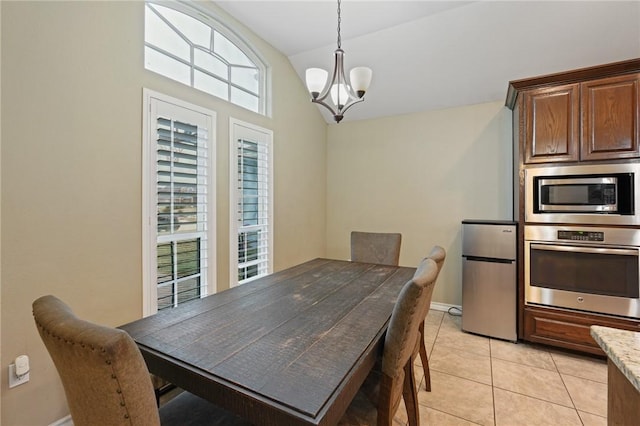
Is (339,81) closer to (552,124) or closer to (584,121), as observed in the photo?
(552,124)

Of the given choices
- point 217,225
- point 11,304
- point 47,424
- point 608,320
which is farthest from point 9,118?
point 608,320

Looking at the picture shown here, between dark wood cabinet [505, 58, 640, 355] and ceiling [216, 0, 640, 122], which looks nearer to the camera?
dark wood cabinet [505, 58, 640, 355]

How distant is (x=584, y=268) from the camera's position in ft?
8.14

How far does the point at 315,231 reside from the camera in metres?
4.21

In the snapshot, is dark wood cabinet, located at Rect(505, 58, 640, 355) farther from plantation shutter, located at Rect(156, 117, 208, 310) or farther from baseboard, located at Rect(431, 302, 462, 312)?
plantation shutter, located at Rect(156, 117, 208, 310)

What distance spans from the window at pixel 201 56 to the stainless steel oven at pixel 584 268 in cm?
313

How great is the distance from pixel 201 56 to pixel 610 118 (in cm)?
350

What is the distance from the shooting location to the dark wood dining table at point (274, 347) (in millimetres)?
848

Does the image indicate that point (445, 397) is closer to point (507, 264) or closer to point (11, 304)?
point (507, 264)

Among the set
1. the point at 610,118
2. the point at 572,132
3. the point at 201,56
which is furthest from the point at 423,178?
the point at 201,56

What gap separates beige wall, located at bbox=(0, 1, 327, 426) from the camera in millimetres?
1526

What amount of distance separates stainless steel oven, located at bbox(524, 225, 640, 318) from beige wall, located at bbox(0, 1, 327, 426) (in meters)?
3.32

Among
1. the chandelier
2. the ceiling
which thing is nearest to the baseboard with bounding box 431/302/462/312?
the ceiling

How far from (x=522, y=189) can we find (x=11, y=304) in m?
3.73
